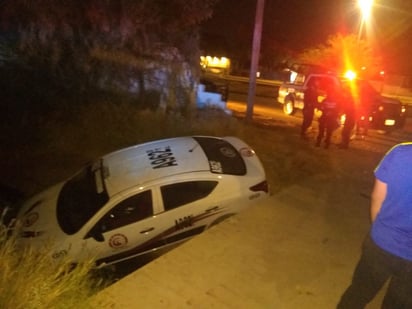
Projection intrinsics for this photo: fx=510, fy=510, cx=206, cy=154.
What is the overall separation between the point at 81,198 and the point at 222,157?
1757 millimetres

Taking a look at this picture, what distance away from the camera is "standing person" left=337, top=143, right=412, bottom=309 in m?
2.91

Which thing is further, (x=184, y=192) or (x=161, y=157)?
(x=161, y=157)

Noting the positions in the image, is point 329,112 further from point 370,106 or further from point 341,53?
point 341,53

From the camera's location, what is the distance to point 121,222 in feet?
18.2

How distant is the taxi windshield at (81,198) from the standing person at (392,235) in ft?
10.6

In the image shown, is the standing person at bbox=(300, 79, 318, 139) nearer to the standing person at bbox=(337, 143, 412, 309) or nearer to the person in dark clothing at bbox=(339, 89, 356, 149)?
the person in dark clothing at bbox=(339, 89, 356, 149)

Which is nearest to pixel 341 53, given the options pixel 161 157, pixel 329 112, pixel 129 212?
pixel 329 112

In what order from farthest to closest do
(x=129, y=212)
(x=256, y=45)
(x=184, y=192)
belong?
1. (x=256, y=45)
2. (x=184, y=192)
3. (x=129, y=212)

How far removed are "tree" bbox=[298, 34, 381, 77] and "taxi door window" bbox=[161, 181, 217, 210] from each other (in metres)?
22.8

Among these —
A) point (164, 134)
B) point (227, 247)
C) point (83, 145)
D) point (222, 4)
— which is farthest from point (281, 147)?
point (222, 4)

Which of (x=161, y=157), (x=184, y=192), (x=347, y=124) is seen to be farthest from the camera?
(x=347, y=124)

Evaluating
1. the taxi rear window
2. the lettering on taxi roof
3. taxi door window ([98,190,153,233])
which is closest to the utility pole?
the taxi rear window

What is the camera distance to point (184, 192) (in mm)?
5730

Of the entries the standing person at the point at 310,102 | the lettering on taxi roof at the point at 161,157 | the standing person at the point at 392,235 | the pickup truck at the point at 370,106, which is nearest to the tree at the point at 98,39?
the standing person at the point at 310,102
